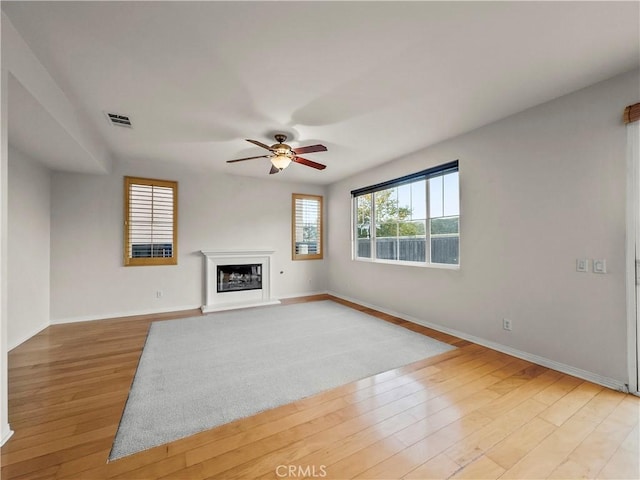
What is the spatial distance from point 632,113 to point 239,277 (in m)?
5.69

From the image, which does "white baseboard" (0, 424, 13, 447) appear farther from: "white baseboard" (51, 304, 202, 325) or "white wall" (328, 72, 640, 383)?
"white wall" (328, 72, 640, 383)

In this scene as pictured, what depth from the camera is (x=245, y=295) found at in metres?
5.51

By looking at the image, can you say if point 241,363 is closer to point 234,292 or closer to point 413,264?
point 234,292

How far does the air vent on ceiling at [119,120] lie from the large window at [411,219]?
3848 mm

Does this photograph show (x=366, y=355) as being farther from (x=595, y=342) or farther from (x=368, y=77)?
(x=368, y=77)

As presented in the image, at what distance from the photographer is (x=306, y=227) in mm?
6426

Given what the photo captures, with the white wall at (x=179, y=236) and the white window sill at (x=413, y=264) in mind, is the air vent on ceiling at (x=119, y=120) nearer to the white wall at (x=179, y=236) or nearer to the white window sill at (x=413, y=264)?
the white wall at (x=179, y=236)

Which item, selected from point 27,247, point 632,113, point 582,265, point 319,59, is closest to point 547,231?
point 582,265

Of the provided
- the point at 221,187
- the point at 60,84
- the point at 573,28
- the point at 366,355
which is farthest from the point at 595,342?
the point at 221,187

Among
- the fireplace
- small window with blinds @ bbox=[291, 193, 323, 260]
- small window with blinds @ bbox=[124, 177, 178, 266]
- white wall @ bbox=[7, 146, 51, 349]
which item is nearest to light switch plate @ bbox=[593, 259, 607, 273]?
small window with blinds @ bbox=[291, 193, 323, 260]

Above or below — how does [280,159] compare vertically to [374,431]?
above

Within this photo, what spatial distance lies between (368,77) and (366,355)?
9.15ft

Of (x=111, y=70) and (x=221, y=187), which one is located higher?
Result: (x=111, y=70)

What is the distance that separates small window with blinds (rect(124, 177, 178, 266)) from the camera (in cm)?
464
